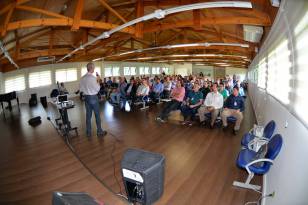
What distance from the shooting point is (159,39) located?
12.0 metres

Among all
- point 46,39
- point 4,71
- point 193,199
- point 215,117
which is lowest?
point 193,199

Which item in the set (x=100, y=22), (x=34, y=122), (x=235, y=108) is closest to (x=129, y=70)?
(x=34, y=122)

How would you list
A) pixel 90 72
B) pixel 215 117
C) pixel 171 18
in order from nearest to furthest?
pixel 90 72 → pixel 215 117 → pixel 171 18

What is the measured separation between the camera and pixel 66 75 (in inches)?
587

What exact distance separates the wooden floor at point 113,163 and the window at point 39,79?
8.32 m

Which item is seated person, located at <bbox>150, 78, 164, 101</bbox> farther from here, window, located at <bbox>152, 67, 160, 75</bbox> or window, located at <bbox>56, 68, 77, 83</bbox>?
window, located at <bbox>152, 67, 160, 75</bbox>

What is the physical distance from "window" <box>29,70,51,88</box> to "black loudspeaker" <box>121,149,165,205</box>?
13738 mm

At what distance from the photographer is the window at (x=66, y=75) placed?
14509 mm

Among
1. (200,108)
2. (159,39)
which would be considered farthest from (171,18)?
(159,39)

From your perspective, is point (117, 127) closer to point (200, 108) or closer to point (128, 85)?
point (200, 108)

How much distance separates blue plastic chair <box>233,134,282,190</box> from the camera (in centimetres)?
226

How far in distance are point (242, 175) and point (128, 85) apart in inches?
294

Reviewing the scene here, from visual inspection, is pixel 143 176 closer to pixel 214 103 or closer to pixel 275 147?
pixel 275 147

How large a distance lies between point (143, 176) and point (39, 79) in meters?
14.3
